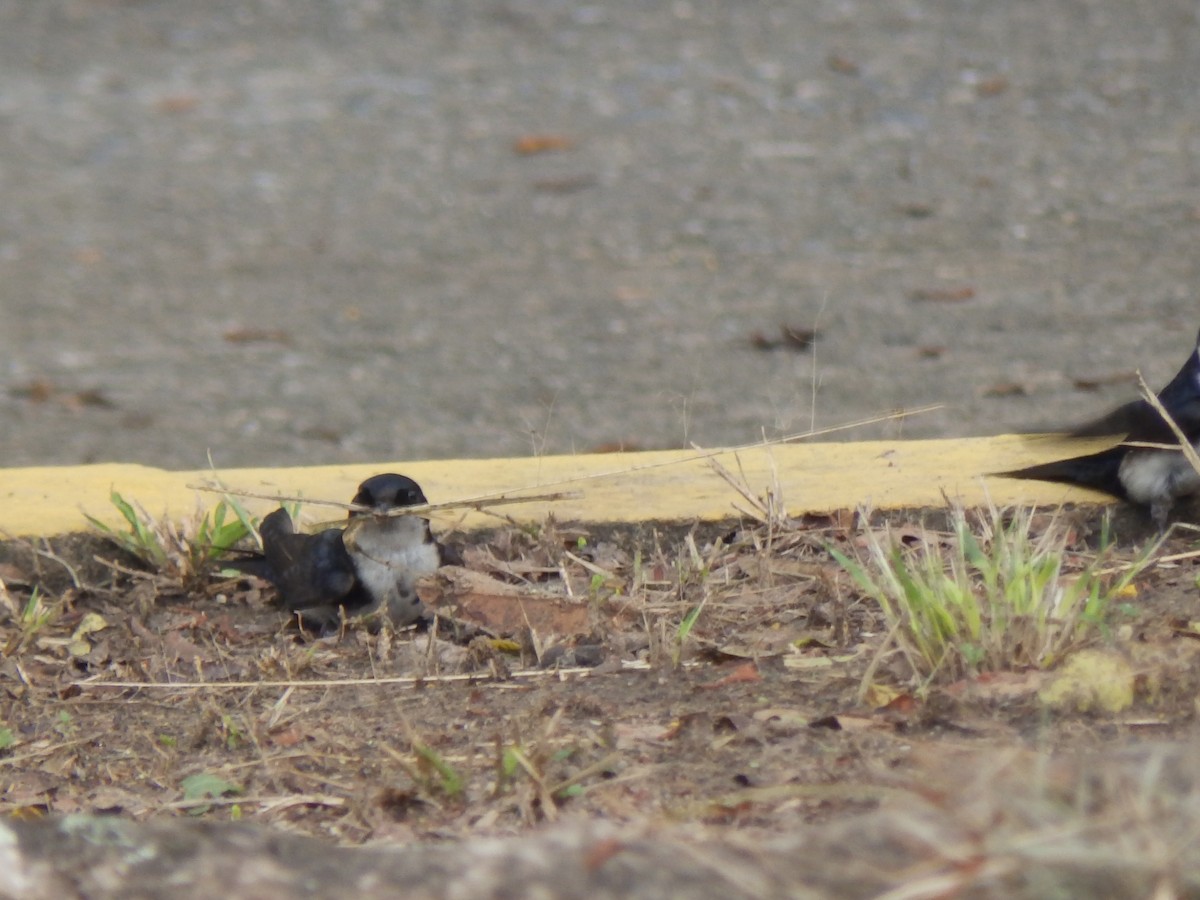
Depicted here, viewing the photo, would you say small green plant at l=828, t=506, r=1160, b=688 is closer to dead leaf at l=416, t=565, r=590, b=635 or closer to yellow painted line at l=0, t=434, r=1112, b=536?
dead leaf at l=416, t=565, r=590, b=635

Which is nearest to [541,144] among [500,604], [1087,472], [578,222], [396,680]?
[578,222]

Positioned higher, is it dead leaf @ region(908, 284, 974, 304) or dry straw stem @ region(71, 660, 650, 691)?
dead leaf @ region(908, 284, 974, 304)

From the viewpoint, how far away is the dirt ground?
262 cm

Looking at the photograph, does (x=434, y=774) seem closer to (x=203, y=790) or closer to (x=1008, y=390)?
(x=203, y=790)

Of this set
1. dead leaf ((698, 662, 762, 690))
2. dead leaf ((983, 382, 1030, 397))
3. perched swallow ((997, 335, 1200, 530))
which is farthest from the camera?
dead leaf ((983, 382, 1030, 397))

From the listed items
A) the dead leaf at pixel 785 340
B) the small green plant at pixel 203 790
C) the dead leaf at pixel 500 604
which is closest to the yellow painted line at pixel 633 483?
the dead leaf at pixel 500 604

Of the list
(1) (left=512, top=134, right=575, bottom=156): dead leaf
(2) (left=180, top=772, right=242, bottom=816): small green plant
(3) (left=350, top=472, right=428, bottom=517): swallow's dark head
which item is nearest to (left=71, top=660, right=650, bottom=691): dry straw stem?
(2) (left=180, top=772, right=242, bottom=816): small green plant

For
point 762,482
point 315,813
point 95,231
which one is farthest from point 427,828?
point 95,231

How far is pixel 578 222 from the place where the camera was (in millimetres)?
8617

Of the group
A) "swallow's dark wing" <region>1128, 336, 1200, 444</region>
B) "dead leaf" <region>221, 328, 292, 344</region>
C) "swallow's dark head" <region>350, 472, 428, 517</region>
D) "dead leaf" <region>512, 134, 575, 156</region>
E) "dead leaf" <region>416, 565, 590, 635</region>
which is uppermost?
"dead leaf" <region>512, 134, 575, 156</region>

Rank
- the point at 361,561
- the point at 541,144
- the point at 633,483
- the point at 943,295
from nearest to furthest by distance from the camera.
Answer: the point at 361,561 → the point at 633,483 → the point at 943,295 → the point at 541,144

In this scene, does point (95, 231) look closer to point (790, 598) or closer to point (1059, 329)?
point (1059, 329)

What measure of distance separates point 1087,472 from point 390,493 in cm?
174

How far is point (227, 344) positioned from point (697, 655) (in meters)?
4.50
